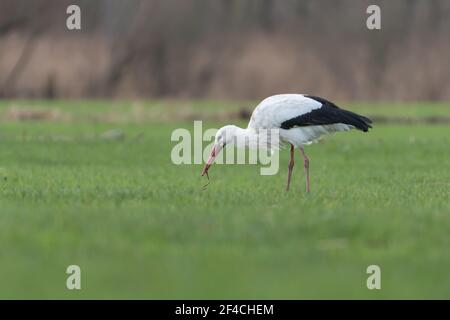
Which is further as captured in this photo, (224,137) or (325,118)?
(224,137)

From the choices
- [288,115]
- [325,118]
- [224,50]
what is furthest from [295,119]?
[224,50]

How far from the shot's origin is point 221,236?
8.45 m

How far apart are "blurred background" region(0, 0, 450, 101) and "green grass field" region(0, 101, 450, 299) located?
70.0 feet

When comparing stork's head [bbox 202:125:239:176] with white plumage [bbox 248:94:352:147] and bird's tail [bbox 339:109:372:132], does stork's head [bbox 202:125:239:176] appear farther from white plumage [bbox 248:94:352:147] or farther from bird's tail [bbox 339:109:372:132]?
bird's tail [bbox 339:109:372:132]

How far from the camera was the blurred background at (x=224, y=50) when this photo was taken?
3703 centimetres

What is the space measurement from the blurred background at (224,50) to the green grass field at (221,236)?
21.3 meters

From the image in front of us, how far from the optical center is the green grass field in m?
7.16

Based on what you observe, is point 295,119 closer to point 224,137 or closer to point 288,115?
point 288,115

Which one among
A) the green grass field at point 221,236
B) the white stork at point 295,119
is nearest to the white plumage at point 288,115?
the white stork at point 295,119

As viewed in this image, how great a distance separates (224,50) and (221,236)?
30604 mm

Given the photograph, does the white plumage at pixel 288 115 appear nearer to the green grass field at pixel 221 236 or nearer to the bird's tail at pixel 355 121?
the bird's tail at pixel 355 121

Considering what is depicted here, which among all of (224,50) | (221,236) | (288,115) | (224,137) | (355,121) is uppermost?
(224,50)
